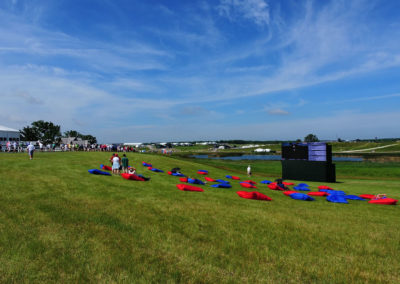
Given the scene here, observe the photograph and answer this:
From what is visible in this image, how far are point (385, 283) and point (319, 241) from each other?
2.94m

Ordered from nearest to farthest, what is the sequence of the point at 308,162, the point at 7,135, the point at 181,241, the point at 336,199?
the point at 181,241 → the point at 336,199 → the point at 308,162 → the point at 7,135

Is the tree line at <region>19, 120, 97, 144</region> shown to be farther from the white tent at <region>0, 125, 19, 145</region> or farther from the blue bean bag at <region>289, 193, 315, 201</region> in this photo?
the blue bean bag at <region>289, 193, 315, 201</region>

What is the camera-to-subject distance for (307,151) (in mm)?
38812

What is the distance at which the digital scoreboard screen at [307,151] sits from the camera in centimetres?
3716

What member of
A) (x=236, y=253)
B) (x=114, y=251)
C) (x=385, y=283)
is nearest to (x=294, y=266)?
(x=236, y=253)

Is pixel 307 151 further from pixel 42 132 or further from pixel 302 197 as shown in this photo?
pixel 42 132

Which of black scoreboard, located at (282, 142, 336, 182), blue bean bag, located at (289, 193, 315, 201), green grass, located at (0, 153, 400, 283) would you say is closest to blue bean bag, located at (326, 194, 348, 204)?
blue bean bag, located at (289, 193, 315, 201)

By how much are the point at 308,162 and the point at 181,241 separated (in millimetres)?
35241

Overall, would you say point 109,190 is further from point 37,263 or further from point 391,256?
point 391,256

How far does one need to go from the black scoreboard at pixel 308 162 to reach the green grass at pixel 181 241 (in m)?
23.2

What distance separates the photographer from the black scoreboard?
122 ft

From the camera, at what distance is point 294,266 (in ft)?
24.4

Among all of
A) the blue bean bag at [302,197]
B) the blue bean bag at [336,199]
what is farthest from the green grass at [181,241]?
the blue bean bag at [302,197]

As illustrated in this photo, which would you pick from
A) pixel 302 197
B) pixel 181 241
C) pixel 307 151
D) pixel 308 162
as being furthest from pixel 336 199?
pixel 307 151
